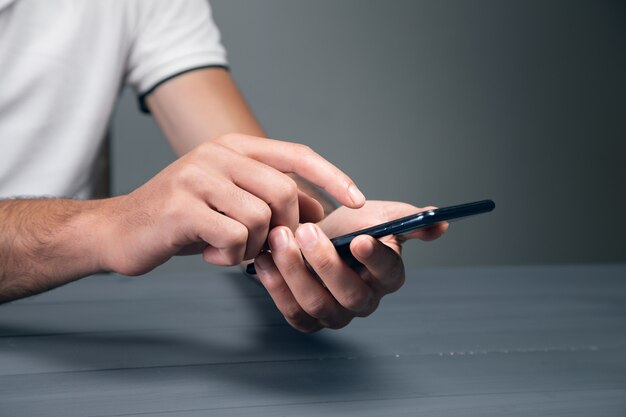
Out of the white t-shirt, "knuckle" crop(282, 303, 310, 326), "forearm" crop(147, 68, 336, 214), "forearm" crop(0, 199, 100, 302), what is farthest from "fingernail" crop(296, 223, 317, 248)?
the white t-shirt

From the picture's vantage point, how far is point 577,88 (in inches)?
128

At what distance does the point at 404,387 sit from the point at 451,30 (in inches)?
107

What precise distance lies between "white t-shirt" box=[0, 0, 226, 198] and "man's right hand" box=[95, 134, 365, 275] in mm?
624

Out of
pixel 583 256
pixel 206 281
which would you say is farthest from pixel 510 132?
pixel 206 281

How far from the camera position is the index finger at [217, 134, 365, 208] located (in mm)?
603

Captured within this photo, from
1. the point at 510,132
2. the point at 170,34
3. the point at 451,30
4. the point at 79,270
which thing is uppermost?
the point at 170,34

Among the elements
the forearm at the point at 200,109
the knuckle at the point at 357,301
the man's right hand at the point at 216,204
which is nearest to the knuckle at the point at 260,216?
the man's right hand at the point at 216,204

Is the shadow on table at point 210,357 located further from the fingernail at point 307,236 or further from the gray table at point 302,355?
the fingernail at point 307,236

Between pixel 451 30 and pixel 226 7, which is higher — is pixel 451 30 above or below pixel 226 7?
below

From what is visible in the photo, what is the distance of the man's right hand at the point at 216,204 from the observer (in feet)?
1.86

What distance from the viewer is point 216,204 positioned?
569 mm

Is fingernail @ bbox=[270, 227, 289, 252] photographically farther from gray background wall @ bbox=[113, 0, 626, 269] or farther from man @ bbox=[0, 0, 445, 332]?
gray background wall @ bbox=[113, 0, 626, 269]

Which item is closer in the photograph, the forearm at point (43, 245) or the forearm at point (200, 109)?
the forearm at point (43, 245)

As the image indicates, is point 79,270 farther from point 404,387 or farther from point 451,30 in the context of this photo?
point 451,30
